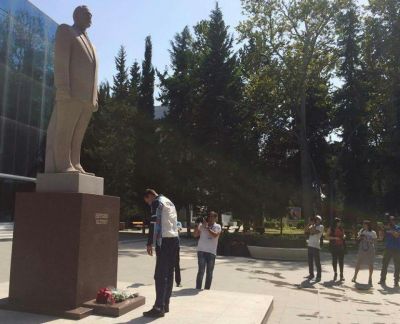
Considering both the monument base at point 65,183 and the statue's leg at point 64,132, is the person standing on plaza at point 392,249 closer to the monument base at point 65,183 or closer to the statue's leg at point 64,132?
the monument base at point 65,183

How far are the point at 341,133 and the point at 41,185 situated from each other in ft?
102

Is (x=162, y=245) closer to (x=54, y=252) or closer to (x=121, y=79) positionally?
(x=54, y=252)

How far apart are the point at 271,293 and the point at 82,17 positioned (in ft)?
23.5

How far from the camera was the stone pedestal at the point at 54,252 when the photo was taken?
6504mm

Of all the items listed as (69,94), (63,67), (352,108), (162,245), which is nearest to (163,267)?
(162,245)

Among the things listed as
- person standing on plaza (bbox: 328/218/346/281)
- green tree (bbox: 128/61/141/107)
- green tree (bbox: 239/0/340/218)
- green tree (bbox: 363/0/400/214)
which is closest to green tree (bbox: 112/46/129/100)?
green tree (bbox: 128/61/141/107)

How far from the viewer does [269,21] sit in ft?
115

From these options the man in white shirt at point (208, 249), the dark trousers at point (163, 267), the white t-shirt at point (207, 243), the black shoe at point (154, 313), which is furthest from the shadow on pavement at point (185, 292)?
the black shoe at point (154, 313)

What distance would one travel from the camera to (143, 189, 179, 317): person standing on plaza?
6.63 m

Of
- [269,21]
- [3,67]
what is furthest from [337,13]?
[3,67]

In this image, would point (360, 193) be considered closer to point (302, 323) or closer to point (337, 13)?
point (337, 13)

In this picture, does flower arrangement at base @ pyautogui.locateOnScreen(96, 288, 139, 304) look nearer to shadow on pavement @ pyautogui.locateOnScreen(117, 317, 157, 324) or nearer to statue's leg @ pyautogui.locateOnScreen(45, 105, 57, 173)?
shadow on pavement @ pyautogui.locateOnScreen(117, 317, 157, 324)

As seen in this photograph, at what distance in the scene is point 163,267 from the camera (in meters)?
6.64

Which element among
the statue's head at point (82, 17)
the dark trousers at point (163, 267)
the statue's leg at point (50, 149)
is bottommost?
the dark trousers at point (163, 267)
